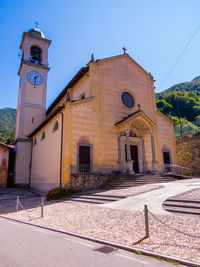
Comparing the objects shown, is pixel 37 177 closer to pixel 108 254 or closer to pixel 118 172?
pixel 118 172

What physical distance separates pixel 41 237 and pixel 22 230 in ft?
3.74

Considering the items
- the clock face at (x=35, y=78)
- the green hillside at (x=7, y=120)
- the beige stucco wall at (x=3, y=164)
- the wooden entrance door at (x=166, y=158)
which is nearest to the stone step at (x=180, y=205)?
the wooden entrance door at (x=166, y=158)

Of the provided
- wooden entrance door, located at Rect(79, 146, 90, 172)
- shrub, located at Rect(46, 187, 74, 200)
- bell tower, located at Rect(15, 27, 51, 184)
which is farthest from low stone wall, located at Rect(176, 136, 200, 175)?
bell tower, located at Rect(15, 27, 51, 184)

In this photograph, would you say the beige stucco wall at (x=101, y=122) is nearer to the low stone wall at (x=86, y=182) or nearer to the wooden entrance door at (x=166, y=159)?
the low stone wall at (x=86, y=182)

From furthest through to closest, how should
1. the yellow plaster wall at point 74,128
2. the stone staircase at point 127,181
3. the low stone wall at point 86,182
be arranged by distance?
the yellow plaster wall at point 74,128, the low stone wall at point 86,182, the stone staircase at point 127,181

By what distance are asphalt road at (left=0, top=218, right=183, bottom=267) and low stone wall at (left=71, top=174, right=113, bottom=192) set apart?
8.14 m

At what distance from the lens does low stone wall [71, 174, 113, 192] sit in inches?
520

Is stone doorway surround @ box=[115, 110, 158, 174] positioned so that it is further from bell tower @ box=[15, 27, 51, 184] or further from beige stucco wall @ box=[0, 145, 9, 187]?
beige stucco wall @ box=[0, 145, 9, 187]

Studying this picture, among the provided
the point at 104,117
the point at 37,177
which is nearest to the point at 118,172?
the point at 104,117

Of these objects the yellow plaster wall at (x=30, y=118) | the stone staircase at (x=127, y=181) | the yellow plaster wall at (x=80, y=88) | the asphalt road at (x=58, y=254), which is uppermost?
the yellow plaster wall at (x=80, y=88)

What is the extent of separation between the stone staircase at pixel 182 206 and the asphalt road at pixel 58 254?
339 cm

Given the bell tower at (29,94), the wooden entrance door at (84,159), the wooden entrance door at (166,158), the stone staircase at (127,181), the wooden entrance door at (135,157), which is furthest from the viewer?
the bell tower at (29,94)

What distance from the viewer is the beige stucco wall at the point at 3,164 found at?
22330 mm

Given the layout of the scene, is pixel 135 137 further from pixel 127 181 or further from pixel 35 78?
pixel 35 78
